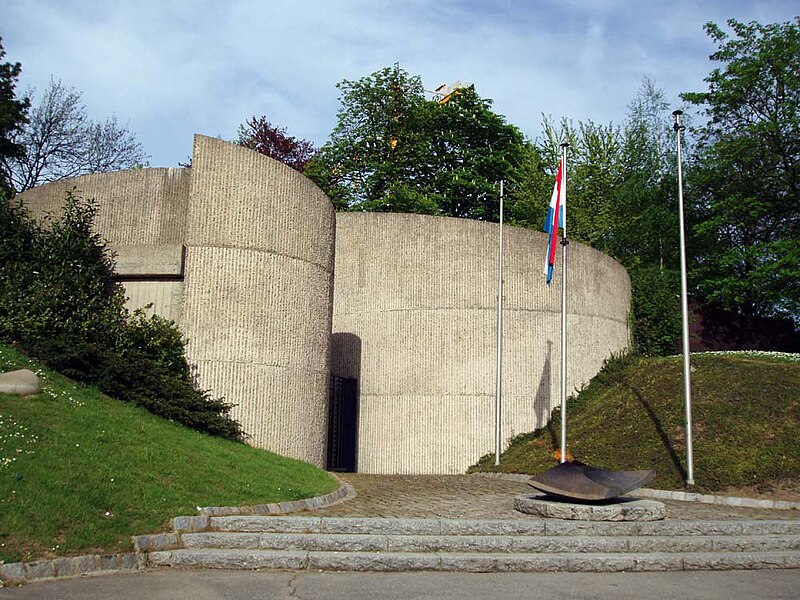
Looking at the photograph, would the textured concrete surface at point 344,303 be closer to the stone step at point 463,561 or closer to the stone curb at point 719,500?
the stone curb at point 719,500

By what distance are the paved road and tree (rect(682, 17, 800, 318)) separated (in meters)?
21.0

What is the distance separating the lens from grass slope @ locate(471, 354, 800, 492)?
51.7ft

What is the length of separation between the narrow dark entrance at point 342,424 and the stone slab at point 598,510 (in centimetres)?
961

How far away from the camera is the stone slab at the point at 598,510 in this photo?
34.4 feet

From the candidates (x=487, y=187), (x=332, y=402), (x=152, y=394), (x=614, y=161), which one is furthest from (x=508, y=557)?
(x=614, y=161)

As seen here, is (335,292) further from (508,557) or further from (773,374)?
(508,557)

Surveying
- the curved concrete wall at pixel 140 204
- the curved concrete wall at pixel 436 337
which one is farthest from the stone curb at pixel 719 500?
the curved concrete wall at pixel 140 204

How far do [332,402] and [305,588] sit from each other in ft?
41.3

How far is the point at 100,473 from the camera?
9664 mm

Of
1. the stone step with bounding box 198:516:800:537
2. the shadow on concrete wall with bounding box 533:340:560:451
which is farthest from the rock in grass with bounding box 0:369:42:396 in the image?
the shadow on concrete wall with bounding box 533:340:560:451

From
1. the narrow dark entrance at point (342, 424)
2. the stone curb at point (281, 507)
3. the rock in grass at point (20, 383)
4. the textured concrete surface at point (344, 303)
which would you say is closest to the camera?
the stone curb at point (281, 507)

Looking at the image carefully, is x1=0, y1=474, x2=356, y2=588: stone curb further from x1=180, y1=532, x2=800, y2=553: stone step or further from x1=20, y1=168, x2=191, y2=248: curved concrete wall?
x1=20, y1=168, x2=191, y2=248: curved concrete wall

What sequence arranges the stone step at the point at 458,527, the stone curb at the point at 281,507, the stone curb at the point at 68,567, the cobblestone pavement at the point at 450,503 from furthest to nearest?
the cobblestone pavement at the point at 450,503 < the stone curb at the point at 281,507 < the stone step at the point at 458,527 < the stone curb at the point at 68,567

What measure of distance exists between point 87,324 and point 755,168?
24.6 m
